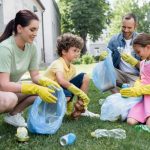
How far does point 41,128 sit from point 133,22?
91.5 inches

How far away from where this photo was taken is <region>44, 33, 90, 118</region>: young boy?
439 cm

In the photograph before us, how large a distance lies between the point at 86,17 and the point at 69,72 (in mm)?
35563

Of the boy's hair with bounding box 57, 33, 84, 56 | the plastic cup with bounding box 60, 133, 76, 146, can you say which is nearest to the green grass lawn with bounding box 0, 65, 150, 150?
the plastic cup with bounding box 60, 133, 76, 146

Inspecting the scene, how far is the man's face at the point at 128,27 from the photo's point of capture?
5.38 metres

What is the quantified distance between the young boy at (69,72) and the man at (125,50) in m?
0.73

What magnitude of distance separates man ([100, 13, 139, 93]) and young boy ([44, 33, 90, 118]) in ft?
2.41

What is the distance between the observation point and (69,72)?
4621mm

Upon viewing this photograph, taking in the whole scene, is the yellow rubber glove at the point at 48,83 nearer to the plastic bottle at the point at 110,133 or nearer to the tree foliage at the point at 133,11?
the plastic bottle at the point at 110,133

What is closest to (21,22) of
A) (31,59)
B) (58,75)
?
(31,59)

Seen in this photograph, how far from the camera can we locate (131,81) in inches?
221

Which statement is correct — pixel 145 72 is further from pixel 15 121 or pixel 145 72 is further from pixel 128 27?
pixel 15 121

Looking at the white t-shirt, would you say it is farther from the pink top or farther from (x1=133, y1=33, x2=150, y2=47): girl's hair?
(x1=133, y1=33, x2=150, y2=47): girl's hair

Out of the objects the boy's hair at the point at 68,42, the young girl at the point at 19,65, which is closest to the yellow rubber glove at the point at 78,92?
the young girl at the point at 19,65

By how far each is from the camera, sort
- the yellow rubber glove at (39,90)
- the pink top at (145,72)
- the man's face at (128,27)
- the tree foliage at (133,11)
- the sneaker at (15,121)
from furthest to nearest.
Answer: the tree foliage at (133,11) < the man's face at (128,27) < the pink top at (145,72) < the sneaker at (15,121) < the yellow rubber glove at (39,90)
